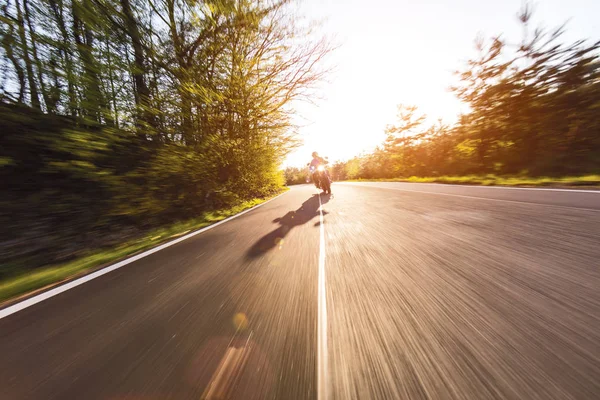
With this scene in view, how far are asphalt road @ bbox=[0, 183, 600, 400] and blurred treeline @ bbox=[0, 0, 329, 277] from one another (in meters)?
2.02

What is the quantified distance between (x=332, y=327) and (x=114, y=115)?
6.03m

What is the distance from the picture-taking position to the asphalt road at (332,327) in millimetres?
1187

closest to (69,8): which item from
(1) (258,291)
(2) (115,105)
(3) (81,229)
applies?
(2) (115,105)

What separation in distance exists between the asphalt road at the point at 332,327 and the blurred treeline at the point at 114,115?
6.61 ft

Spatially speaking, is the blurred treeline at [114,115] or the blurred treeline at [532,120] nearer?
the blurred treeline at [114,115]

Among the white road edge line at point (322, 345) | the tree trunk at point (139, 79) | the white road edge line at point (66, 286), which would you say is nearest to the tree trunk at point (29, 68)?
the tree trunk at point (139, 79)

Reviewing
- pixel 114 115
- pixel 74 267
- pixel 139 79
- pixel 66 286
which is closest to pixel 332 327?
pixel 66 286

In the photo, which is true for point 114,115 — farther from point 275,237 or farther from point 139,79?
point 275,237

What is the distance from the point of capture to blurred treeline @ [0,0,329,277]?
348 cm

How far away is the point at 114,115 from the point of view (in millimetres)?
4621

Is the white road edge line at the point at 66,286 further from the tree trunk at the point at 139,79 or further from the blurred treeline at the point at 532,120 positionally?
the blurred treeline at the point at 532,120

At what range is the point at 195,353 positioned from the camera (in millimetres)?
1461

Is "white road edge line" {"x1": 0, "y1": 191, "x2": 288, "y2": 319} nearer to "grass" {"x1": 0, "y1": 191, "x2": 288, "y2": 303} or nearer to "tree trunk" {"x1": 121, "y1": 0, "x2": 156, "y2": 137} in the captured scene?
"grass" {"x1": 0, "y1": 191, "x2": 288, "y2": 303}

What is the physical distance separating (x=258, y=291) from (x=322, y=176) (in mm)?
9949
